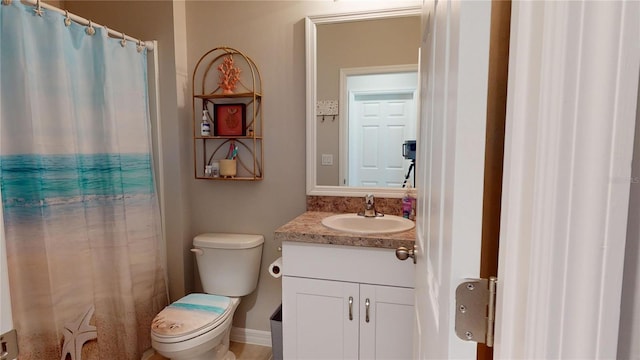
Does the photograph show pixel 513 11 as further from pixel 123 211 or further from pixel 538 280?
pixel 123 211

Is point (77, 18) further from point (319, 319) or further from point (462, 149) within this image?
point (462, 149)

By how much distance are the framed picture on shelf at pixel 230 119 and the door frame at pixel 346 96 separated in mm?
575

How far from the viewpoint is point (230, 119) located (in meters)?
2.08

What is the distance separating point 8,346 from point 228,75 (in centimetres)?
170

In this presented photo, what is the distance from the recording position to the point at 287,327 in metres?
1.58

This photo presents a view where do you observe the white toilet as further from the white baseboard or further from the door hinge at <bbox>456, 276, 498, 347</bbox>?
the door hinge at <bbox>456, 276, 498, 347</bbox>

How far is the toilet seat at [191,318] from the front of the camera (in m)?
1.59

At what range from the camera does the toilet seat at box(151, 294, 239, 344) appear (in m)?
1.59

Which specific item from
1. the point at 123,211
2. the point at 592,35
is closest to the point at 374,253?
the point at 592,35

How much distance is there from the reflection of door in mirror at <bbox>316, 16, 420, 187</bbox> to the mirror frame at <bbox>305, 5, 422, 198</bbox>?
0.07 feet

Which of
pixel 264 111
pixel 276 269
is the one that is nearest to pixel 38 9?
pixel 264 111

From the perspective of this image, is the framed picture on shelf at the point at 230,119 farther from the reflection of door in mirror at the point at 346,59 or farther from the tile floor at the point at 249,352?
the tile floor at the point at 249,352

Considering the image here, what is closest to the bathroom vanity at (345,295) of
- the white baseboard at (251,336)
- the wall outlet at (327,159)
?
the wall outlet at (327,159)

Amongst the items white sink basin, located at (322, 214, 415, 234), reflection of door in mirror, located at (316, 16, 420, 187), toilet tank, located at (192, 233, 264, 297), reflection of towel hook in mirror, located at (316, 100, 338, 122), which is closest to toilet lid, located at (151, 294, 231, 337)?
toilet tank, located at (192, 233, 264, 297)
